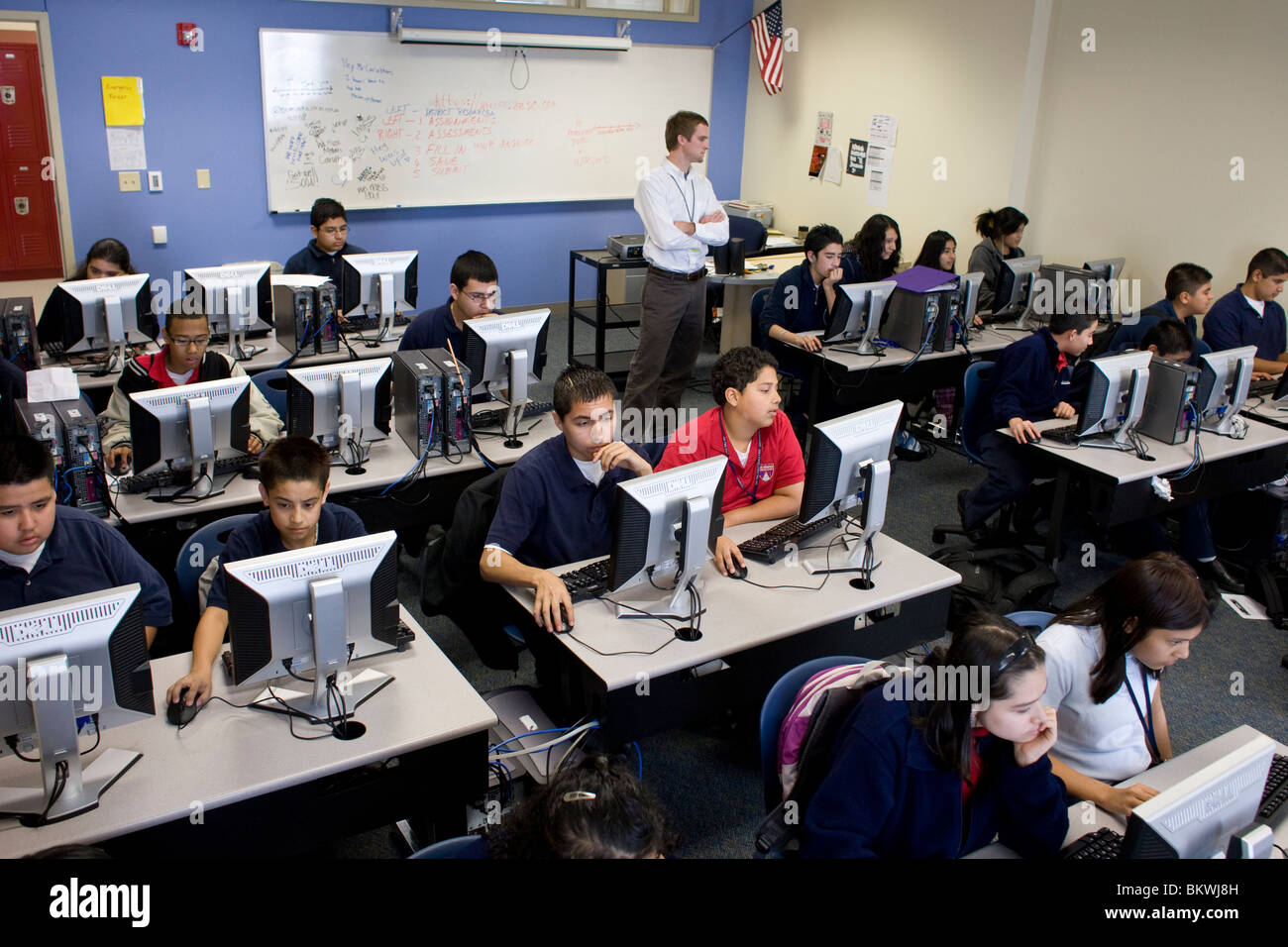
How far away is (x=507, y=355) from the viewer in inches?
156

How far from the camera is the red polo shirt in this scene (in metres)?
3.33

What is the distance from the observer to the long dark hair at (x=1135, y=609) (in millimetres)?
2250

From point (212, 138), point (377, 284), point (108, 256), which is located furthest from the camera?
point (212, 138)

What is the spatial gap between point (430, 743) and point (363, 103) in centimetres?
571

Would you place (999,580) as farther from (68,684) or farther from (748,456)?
(68,684)

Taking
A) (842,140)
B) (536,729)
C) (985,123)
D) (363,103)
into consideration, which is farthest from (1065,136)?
(536,729)

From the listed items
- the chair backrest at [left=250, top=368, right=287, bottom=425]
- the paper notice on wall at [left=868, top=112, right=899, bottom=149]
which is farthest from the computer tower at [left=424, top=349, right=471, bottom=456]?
the paper notice on wall at [left=868, top=112, right=899, bottom=149]

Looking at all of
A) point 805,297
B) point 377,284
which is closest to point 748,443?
point 805,297

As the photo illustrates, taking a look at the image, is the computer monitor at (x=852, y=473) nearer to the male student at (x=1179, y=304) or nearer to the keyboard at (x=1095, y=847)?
the keyboard at (x=1095, y=847)

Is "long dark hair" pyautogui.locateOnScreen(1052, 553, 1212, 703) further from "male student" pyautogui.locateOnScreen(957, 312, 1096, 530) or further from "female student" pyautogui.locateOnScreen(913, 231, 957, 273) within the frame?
"female student" pyautogui.locateOnScreen(913, 231, 957, 273)

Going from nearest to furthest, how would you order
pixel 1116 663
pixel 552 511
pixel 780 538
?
pixel 1116 663, pixel 552 511, pixel 780 538

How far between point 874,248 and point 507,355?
294cm

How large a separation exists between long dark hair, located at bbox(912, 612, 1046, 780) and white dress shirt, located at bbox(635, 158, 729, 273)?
389 cm
